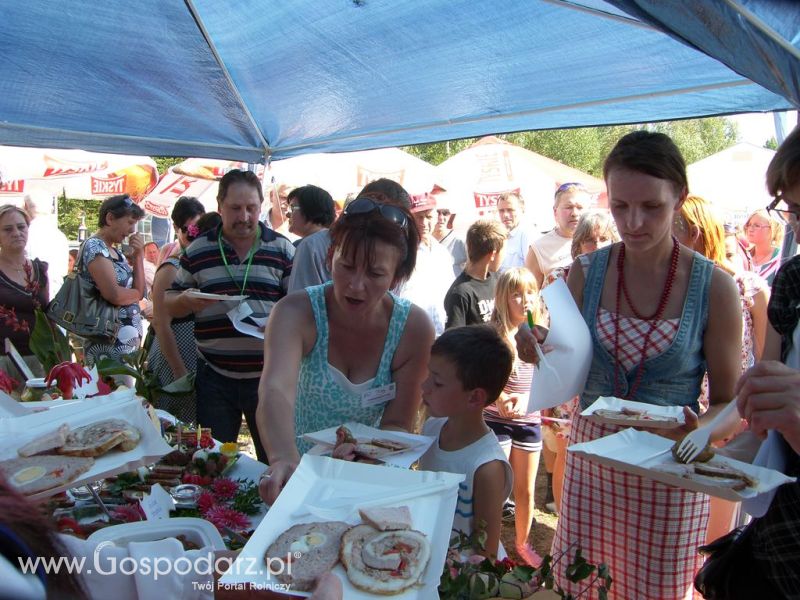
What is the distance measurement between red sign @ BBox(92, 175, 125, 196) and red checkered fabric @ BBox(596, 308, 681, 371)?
1019cm

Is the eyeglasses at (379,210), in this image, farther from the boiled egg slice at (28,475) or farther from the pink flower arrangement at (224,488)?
the boiled egg slice at (28,475)

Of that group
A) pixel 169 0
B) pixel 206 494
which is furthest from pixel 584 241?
pixel 206 494

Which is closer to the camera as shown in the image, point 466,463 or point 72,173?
point 466,463

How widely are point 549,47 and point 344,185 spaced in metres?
6.75

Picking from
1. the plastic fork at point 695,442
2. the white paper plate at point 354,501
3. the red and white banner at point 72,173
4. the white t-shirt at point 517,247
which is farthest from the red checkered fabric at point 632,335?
the red and white banner at point 72,173

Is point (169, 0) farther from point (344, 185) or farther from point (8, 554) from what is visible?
point (344, 185)

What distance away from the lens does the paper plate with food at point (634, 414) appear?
1625 mm

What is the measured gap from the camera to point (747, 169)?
408 inches

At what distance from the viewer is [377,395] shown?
188 cm

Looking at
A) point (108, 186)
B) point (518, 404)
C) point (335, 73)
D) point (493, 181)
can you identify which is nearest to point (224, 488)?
point (518, 404)

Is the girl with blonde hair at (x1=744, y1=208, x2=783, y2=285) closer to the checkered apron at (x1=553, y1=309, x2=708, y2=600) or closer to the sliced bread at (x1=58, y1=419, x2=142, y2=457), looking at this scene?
the checkered apron at (x1=553, y1=309, x2=708, y2=600)

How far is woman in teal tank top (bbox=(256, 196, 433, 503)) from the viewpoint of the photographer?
5.88 feet

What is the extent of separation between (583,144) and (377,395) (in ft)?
113

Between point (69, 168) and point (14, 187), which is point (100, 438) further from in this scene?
point (14, 187)
